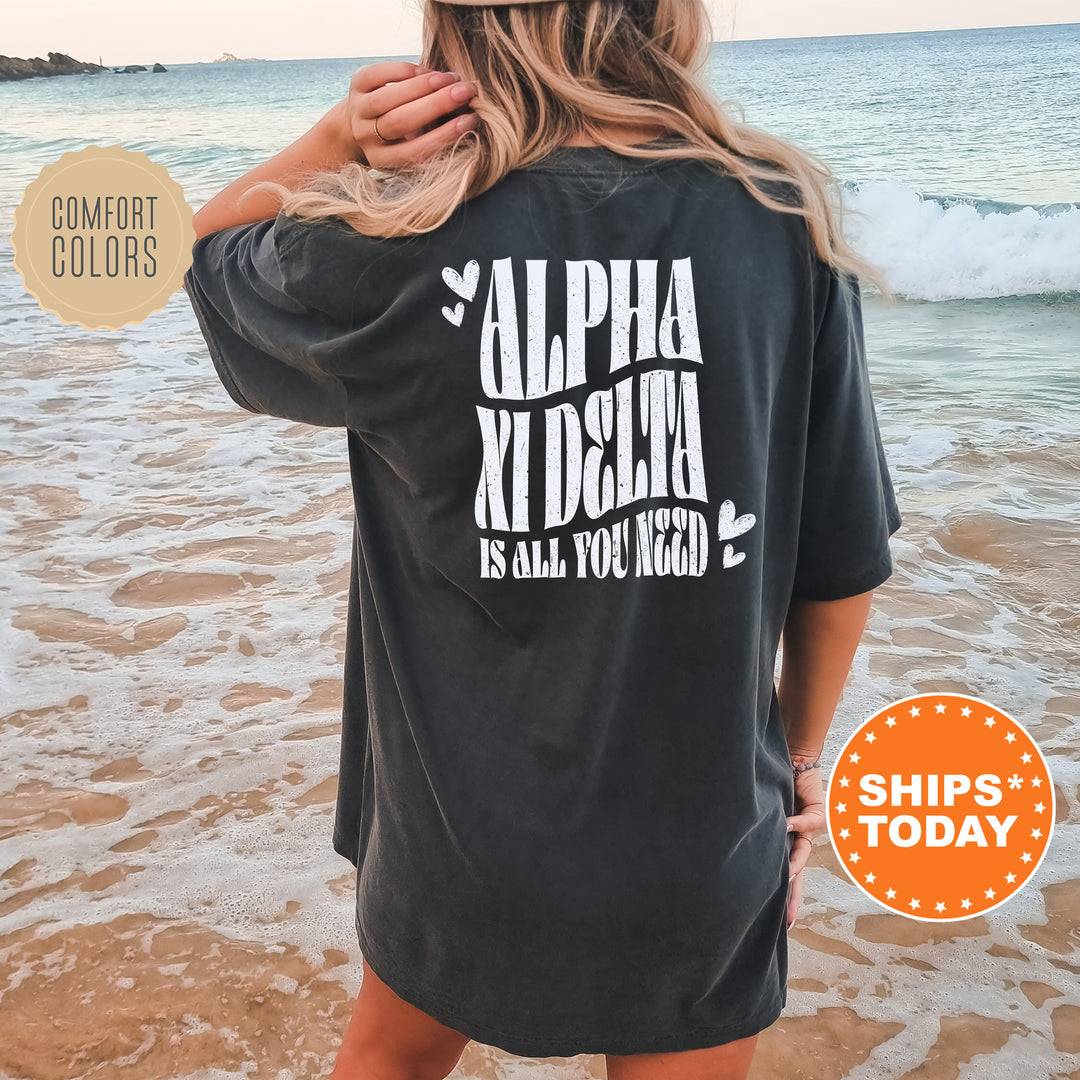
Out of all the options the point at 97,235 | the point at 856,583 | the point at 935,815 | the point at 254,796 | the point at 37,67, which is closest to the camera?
the point at 856,583

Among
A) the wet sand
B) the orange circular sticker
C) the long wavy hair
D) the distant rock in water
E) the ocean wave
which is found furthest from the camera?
the distant rock in water

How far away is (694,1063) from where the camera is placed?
114cm

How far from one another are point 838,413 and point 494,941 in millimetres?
632

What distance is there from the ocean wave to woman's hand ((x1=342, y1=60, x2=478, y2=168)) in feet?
35.1

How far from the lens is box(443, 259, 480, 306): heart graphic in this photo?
3.06 feet

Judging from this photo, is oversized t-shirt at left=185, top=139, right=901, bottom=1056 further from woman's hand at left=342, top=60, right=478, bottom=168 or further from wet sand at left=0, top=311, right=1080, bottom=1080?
wet sand at left=0, top=311, right=1080, bottom=1080

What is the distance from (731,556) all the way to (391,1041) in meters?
0.71

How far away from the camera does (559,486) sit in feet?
3.28

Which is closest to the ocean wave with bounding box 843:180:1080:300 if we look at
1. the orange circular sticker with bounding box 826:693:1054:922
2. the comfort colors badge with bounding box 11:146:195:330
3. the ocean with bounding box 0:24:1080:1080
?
the ocean with bounding box 0:24:1080:1080

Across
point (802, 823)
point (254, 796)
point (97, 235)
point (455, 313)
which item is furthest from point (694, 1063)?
point (97, 235)

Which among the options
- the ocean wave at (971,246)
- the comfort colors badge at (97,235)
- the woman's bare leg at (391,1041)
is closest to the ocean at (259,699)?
the woman's bare leg at (391,1041)

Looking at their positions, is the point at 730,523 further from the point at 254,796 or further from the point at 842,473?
the point at 254,796

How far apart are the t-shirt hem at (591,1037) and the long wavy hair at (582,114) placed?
0.78 meters

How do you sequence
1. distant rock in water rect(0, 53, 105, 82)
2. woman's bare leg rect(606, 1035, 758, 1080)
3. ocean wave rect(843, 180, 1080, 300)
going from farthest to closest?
1. distant rock in water rect(0, 53, 105, 82)
2. ocean wave rect(843, 180, 1080, 300)
3. woman's bare leg rect(606, 1035, 758, 1080)
